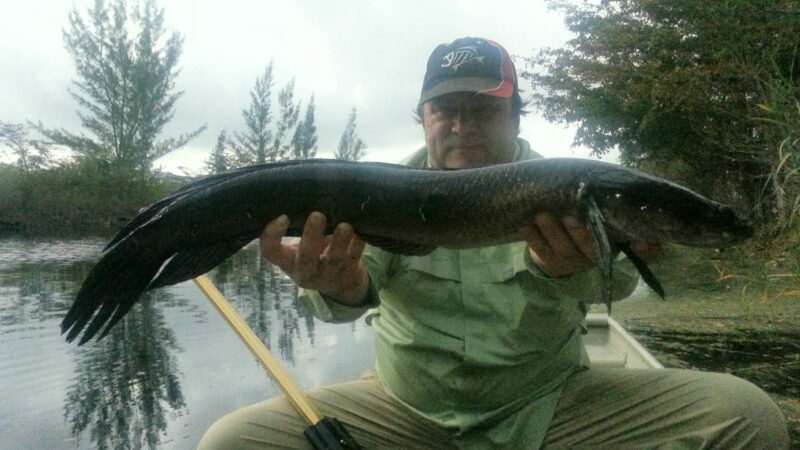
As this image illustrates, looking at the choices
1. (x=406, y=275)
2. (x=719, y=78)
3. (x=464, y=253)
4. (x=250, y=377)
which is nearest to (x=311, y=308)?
(x=406, y=275)

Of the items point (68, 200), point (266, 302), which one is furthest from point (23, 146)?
point (266, 302)

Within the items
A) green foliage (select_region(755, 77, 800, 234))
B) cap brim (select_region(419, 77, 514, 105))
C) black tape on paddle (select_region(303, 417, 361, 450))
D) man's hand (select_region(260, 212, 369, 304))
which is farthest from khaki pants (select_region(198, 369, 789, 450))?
green foliage (select_region(755, 77, 800, 234))

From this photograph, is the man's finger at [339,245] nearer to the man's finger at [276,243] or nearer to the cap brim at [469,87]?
the man's finger at [276,243]

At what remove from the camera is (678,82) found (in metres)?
14.4

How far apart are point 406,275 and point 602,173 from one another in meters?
0.95

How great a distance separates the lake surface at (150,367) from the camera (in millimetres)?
4137

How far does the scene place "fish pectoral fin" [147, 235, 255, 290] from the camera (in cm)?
238

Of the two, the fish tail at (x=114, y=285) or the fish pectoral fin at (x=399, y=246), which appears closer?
the fish tail at (x=114, y=285)

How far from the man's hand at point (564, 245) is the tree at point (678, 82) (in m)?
8.00

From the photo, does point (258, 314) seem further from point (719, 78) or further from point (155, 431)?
point (719, 78)

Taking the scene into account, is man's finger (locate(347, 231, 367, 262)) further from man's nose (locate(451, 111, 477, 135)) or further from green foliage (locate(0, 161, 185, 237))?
green foliage (locate(0, 161, 185, 237))

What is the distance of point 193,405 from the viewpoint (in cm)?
454

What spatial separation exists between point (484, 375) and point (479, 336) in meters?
0.15

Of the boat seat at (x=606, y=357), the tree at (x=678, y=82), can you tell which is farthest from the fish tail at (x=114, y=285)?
the tree at (x=678, y=82)
